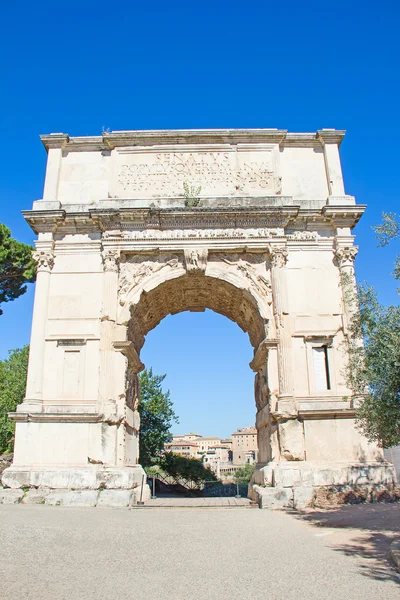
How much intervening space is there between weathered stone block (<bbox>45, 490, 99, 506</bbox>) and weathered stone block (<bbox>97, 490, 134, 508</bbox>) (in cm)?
13

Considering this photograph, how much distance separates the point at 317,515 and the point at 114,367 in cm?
547

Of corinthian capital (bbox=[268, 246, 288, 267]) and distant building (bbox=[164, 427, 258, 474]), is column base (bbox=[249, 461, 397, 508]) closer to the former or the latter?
corinthian capital (bbox=[268, 246, 288, 267])

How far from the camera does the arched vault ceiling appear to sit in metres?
13.1

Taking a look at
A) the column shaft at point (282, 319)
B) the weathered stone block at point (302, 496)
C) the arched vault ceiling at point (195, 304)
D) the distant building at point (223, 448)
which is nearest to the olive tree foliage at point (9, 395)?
→ the arched vault ceiling at point (195, 304)

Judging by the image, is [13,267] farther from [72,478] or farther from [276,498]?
[276,498]

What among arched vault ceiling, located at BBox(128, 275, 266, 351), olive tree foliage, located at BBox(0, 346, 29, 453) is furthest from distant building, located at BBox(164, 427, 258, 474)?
arched vault ceiling, located at BBox(128, 275, 266, 351)

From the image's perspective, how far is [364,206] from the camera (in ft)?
43.1

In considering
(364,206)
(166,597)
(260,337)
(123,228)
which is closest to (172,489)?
(260,337)

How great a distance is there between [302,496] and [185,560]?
18.3ft

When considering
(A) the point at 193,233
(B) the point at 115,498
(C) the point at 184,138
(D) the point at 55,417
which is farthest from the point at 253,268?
(B) the point at 115,498

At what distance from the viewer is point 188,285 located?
13.9 m

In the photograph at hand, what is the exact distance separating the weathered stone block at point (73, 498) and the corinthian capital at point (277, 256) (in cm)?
675

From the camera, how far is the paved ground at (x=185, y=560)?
4168mm

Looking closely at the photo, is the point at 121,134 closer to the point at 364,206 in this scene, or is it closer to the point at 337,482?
the point at 364,206
